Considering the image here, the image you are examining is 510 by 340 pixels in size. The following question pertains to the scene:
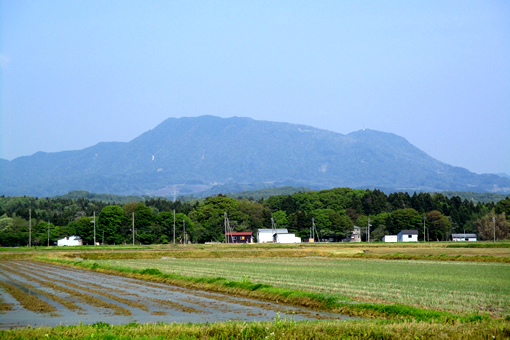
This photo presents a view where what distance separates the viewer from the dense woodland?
114 meters

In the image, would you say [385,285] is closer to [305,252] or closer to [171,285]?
[171,285]

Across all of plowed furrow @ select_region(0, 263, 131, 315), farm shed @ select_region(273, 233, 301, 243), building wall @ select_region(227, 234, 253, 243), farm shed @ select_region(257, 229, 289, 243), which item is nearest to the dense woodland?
building wall @ select_region(227, 234, 253, 243)

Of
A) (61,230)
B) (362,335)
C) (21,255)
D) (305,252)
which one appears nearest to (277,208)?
(61,230)

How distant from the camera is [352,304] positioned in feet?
56.2

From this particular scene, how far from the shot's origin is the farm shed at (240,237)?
122644 mm

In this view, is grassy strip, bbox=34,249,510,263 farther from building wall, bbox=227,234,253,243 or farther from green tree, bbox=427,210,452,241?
green tree, bbox=427,210,452,241

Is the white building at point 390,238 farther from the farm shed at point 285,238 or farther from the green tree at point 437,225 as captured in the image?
the farm shed at point 285,238

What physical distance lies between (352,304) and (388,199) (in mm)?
151610

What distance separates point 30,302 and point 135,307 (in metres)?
4.66

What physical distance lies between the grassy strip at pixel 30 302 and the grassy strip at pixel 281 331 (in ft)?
18.4

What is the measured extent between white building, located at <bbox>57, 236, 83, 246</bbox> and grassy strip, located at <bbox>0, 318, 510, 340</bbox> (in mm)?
120779

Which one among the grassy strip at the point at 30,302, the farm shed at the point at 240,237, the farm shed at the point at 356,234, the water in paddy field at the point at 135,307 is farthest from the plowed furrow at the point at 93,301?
the farm shed at the point at 356,234

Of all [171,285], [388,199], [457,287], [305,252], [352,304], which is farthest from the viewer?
[388,199]

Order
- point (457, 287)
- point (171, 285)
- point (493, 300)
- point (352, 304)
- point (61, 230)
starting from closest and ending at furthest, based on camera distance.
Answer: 1. point (352, 304)
2. point (493, 300)
3. point (457, 287)
4. point (171, 285)
5. point (61, 230)
